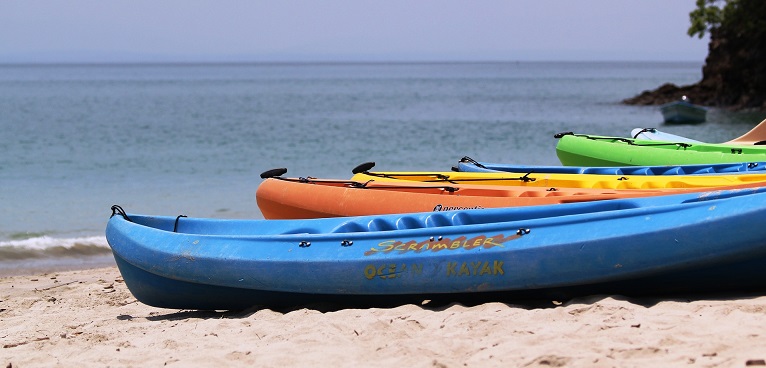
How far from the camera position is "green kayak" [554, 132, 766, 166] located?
1008cm

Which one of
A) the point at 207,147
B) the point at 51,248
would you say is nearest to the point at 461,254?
the point at 51,248

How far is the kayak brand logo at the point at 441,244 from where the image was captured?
Result: 5266mm

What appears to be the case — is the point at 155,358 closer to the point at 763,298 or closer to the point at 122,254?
the point at 122,254

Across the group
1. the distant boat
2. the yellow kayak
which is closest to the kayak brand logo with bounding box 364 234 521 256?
the yellow kayak

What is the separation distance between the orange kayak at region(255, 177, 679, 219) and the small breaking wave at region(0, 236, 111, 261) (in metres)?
2.60

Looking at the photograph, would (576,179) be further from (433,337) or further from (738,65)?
(738,65)

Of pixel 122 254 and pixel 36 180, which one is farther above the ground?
pixel 122 254

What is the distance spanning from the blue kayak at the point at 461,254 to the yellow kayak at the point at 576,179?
7.43ft

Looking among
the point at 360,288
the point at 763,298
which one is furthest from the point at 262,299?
the point at 763,298

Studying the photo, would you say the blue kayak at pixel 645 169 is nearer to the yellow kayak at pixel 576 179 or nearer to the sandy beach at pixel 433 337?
the yellow kayak at pixel 576 179

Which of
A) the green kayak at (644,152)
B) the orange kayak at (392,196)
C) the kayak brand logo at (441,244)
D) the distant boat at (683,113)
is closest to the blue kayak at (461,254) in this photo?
the kayak brand logo at (441,244)

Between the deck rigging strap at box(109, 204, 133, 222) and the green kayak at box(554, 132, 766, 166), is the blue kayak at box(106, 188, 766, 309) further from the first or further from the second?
the green kayak at box(554, 132, 766, 166)

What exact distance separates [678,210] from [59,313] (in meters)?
4.07

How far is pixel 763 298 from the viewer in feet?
15.8
